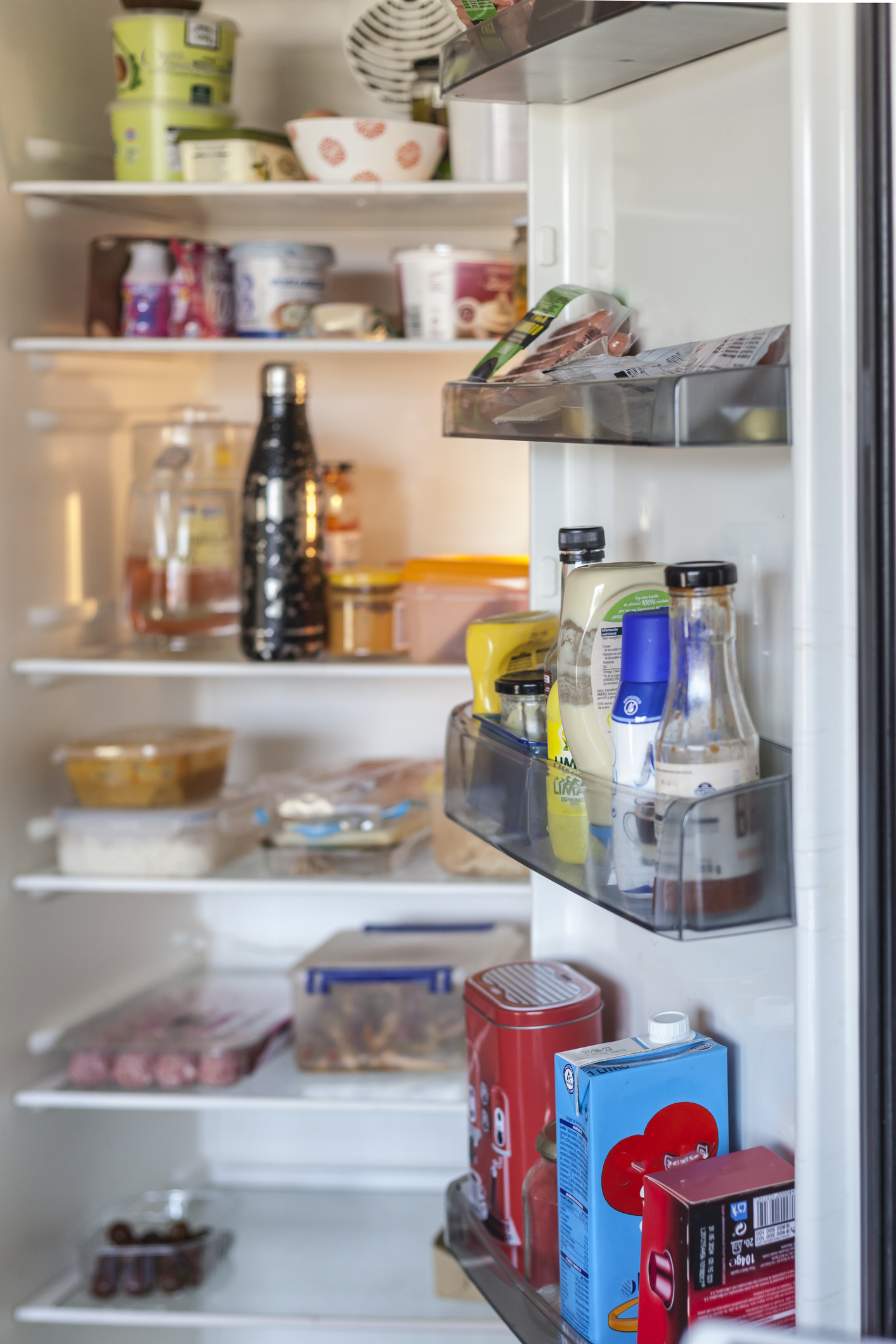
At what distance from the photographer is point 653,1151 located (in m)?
0.79

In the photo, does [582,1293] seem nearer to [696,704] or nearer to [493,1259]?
[493,1259]

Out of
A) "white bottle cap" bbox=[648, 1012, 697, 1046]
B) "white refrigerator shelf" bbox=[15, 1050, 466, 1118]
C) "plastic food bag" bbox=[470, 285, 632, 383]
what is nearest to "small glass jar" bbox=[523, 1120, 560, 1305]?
"white bottle cap" bbox=[648, 1012, 697, 1046]

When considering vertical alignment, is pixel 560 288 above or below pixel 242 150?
below

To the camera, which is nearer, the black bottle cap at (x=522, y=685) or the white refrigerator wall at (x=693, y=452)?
the white refrigerator wall at (x=693, y=452)

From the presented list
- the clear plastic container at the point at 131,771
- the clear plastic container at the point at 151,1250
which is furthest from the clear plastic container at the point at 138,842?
the clear plastic container at the point at 151,1250

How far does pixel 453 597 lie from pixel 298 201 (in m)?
0.55

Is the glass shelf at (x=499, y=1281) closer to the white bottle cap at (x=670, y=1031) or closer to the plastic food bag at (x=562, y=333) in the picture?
the white bottle cap at (x=670, y=1031)

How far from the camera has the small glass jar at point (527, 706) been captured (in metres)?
0.91

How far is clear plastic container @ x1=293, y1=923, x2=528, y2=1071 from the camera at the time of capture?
170cm

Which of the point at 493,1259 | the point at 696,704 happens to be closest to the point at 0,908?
the point at 493,1259

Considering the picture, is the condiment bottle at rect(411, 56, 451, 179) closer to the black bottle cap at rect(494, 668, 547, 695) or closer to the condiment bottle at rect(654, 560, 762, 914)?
the black bottle cap at rect(494, 668, 547, 695)

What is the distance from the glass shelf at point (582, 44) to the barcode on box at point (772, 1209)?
690 mm

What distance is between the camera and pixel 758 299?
771mm

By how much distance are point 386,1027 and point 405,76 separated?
1.27 metres
